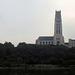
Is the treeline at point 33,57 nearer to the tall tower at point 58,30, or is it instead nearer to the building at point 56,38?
the building at point 56,38

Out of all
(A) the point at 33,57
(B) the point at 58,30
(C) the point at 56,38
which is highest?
(B) the point at 58,30

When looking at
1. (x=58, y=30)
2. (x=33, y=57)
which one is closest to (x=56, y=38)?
(x=58, y=30)

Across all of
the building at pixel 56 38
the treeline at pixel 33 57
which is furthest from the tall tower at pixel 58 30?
the treeline at pixel 33 57

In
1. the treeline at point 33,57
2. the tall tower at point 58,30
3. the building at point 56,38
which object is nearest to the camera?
the treeline at point 33,57

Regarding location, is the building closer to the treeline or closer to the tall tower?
the tall tower

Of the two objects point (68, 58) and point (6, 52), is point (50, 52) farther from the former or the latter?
point (6, 52)

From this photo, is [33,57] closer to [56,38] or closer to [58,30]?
[56,38]

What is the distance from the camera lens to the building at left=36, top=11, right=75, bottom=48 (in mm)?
139125

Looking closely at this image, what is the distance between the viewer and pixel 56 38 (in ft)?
458

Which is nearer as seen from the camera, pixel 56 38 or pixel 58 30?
pixel 56 38

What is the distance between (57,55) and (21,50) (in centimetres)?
1457

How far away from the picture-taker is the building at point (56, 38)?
456 ft

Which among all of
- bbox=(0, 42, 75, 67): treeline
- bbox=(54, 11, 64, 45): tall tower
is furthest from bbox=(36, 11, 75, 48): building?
bbox=(0, 42, 75, 67): treeline

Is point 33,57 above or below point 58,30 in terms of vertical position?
below
